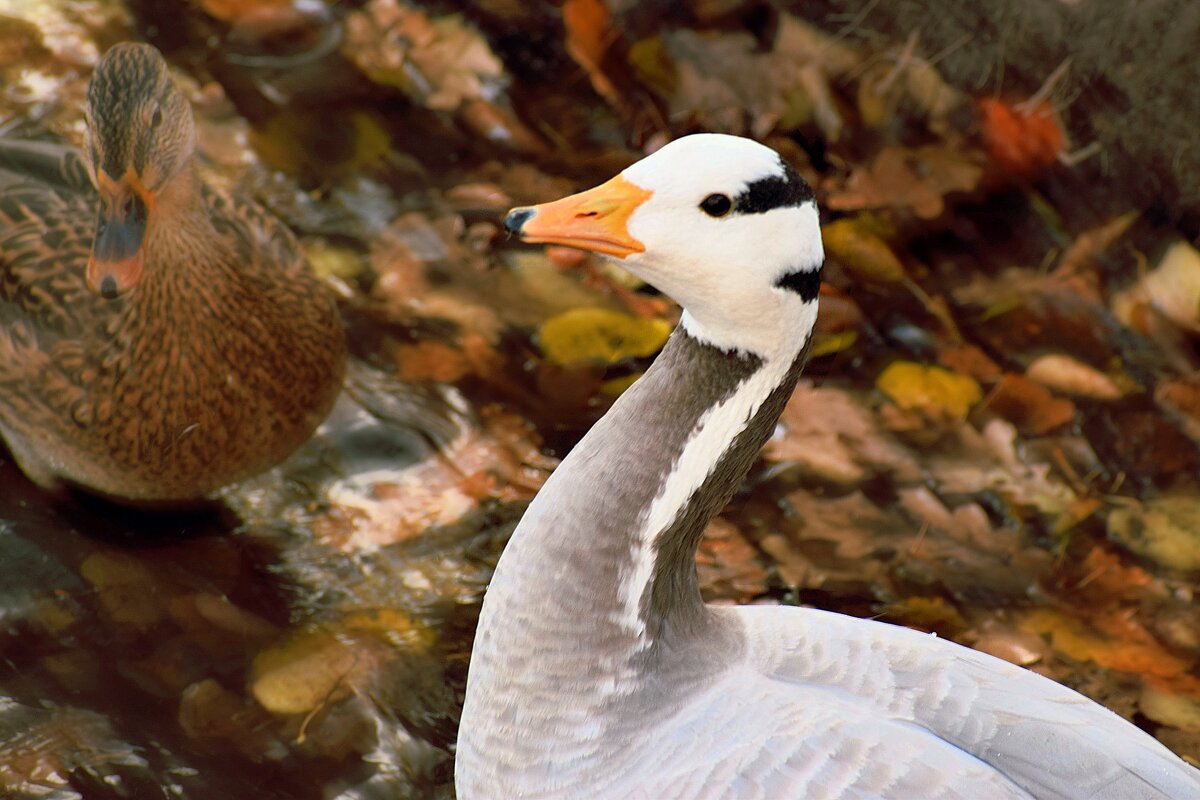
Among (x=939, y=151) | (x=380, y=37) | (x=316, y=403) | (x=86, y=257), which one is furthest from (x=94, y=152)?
(x=939, y=151)

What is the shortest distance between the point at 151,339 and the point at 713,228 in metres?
1.57

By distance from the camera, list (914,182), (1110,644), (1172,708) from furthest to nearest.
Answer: (914,182) → (1110,644) → (1172,708)

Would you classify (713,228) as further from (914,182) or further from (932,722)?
(914,182)

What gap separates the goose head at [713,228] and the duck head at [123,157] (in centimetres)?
112

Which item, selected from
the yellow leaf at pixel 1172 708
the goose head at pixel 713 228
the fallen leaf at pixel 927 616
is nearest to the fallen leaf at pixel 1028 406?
the fallen leaf at pixel 927 616

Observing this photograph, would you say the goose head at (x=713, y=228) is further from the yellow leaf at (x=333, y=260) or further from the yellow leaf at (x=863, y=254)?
the yellow leaf at (x=863, y=254)

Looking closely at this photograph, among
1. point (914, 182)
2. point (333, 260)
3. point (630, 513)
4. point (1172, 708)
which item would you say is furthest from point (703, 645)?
point (914, 182)

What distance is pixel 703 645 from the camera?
2223 mm

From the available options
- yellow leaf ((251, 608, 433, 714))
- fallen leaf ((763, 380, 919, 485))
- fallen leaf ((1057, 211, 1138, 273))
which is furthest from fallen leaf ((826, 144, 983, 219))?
yellow leaf ((251, 608, 433, 714))

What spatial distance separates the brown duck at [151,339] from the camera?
9.61 feet

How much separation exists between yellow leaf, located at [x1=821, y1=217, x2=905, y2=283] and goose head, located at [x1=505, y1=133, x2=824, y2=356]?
221 centimetres

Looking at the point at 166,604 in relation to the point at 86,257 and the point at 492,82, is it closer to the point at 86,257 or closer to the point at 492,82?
the point at 86,257

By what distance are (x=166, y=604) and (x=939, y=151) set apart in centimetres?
276

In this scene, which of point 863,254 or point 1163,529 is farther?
point 863,254
